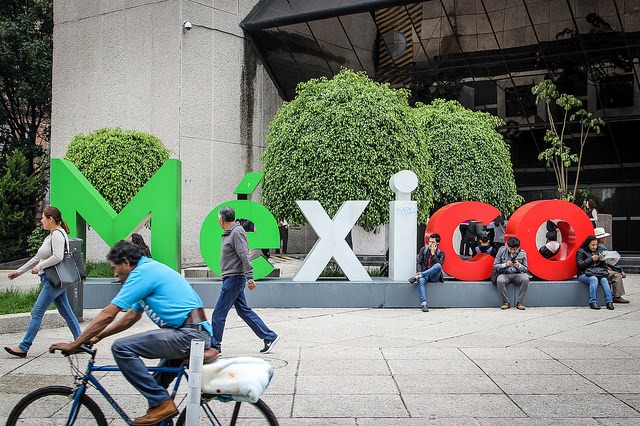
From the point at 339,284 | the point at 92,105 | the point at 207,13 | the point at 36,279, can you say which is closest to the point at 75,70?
the point at 92,105

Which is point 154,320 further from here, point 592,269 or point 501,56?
point 501,56

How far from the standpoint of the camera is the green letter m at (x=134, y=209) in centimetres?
1288

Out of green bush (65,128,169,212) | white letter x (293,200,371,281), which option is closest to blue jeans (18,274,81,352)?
white letter x (293,200,371,281)

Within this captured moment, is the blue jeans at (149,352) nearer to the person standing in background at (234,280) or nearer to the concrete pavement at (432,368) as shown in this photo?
the concrete pavement at (432,368)

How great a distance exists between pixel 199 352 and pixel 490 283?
927cm

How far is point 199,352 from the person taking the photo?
459 centimetres

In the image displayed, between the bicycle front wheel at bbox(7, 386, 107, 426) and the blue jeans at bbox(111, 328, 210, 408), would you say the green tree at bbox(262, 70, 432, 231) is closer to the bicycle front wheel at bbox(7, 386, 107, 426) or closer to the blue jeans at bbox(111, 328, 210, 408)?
the blue jeans at bbox(111, 328, 210, 408)

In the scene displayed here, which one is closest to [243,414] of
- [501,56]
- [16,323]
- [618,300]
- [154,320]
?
[154,320]

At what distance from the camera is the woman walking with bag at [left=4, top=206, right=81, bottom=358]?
823cm

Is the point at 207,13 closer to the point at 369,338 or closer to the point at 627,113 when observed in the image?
the point at 627,113

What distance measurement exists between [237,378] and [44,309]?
480 cm

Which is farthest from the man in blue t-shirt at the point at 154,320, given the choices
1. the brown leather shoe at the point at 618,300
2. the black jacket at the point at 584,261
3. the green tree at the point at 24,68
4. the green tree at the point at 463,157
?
the green tree at the point at 24,68

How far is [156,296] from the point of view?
484 cm

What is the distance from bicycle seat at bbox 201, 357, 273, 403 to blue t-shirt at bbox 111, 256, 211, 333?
0.45 metres
